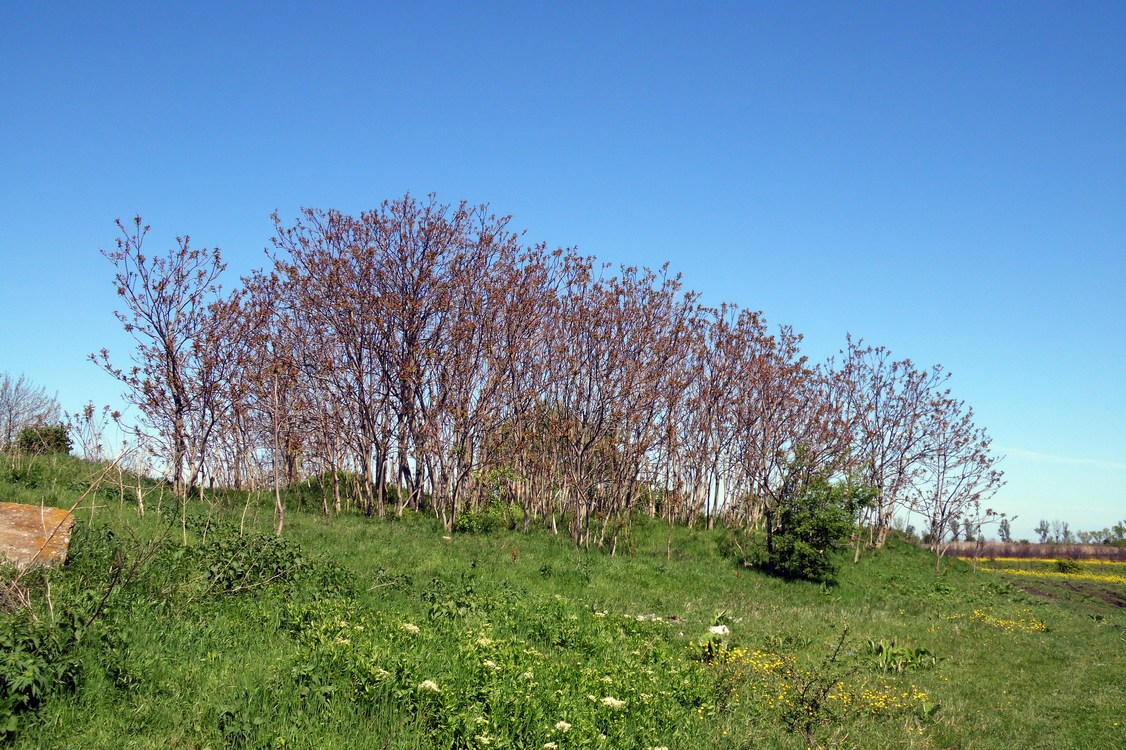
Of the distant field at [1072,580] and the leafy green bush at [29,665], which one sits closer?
the leafy green bush at [29,665]

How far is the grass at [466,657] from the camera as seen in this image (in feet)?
20.8

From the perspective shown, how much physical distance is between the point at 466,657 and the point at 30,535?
5.86 meters

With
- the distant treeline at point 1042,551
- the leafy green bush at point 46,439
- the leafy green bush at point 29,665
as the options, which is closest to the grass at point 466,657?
the leafy green bush at point 29,665

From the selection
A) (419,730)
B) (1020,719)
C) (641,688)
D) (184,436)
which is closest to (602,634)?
(641,688)

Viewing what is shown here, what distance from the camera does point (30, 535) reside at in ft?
30.9

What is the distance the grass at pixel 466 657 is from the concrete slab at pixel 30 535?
279mm

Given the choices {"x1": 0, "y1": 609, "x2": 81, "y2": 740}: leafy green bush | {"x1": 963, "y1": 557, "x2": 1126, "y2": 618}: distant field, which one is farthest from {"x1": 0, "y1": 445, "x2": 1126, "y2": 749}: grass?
{"x1": 963, "y1": 557, "x2": 1126, "y2": 618}: distant field

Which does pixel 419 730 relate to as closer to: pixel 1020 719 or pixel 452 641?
pixel 452 641

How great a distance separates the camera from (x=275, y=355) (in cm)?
2534

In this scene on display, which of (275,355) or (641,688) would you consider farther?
(275,355)

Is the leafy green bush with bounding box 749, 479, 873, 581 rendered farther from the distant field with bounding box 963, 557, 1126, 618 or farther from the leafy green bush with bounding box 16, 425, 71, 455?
the leafy green bush with bounding box 16, 425, 71, 455

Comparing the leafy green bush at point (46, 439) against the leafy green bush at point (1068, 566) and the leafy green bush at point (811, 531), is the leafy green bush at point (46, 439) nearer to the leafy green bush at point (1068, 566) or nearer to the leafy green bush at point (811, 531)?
the leafy green bush at point (811, 531)

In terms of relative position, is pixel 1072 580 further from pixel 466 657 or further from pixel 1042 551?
pixel 466 657

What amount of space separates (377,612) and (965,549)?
63.8 metres
